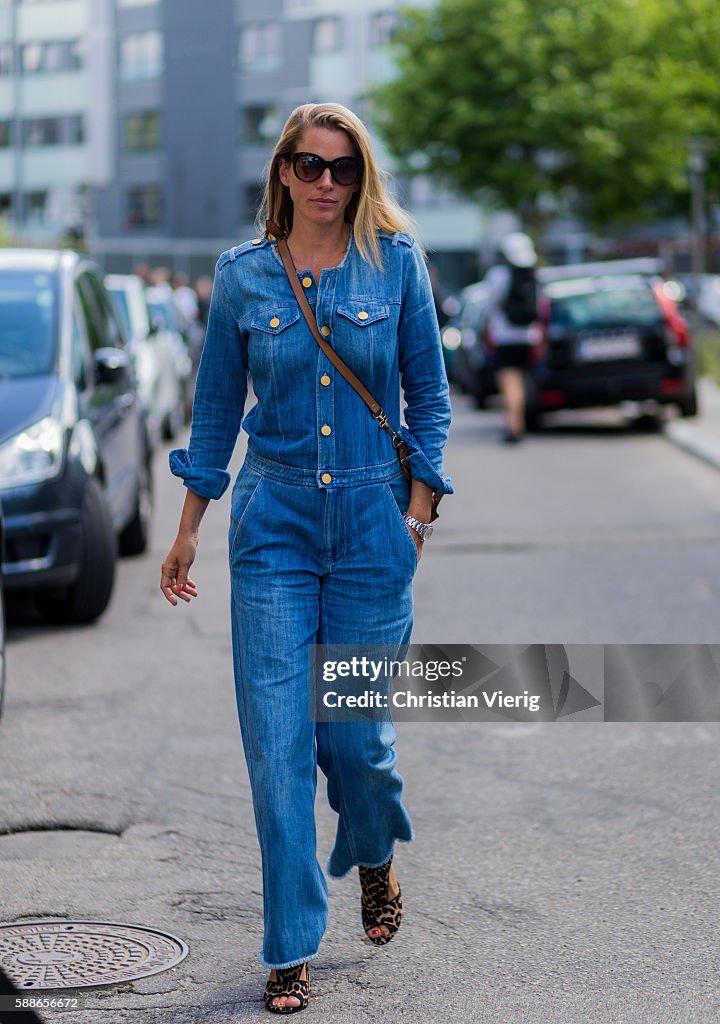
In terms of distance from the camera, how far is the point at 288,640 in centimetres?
391

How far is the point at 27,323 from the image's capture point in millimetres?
9234

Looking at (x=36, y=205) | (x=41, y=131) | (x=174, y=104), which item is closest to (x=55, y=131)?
(x=41, y=131)

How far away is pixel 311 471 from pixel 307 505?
7 centimetres

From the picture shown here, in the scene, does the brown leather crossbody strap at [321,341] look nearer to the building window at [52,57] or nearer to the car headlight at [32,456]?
the car headlight at [32,456]

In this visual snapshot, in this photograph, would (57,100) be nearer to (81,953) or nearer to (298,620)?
(81,953)

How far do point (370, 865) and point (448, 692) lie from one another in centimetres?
43

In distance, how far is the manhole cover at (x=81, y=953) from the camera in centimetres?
409

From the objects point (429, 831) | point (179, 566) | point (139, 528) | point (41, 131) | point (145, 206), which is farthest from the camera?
point (41, 131)

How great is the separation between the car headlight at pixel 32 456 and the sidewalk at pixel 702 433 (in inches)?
319

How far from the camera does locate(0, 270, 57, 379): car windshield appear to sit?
353 inches

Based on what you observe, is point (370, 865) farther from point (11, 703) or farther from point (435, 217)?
point (435, 217)

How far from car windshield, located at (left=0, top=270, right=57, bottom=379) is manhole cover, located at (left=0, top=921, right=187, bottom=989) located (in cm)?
480

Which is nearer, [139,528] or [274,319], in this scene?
[274,319]

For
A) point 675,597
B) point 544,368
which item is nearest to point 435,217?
point 544,368
